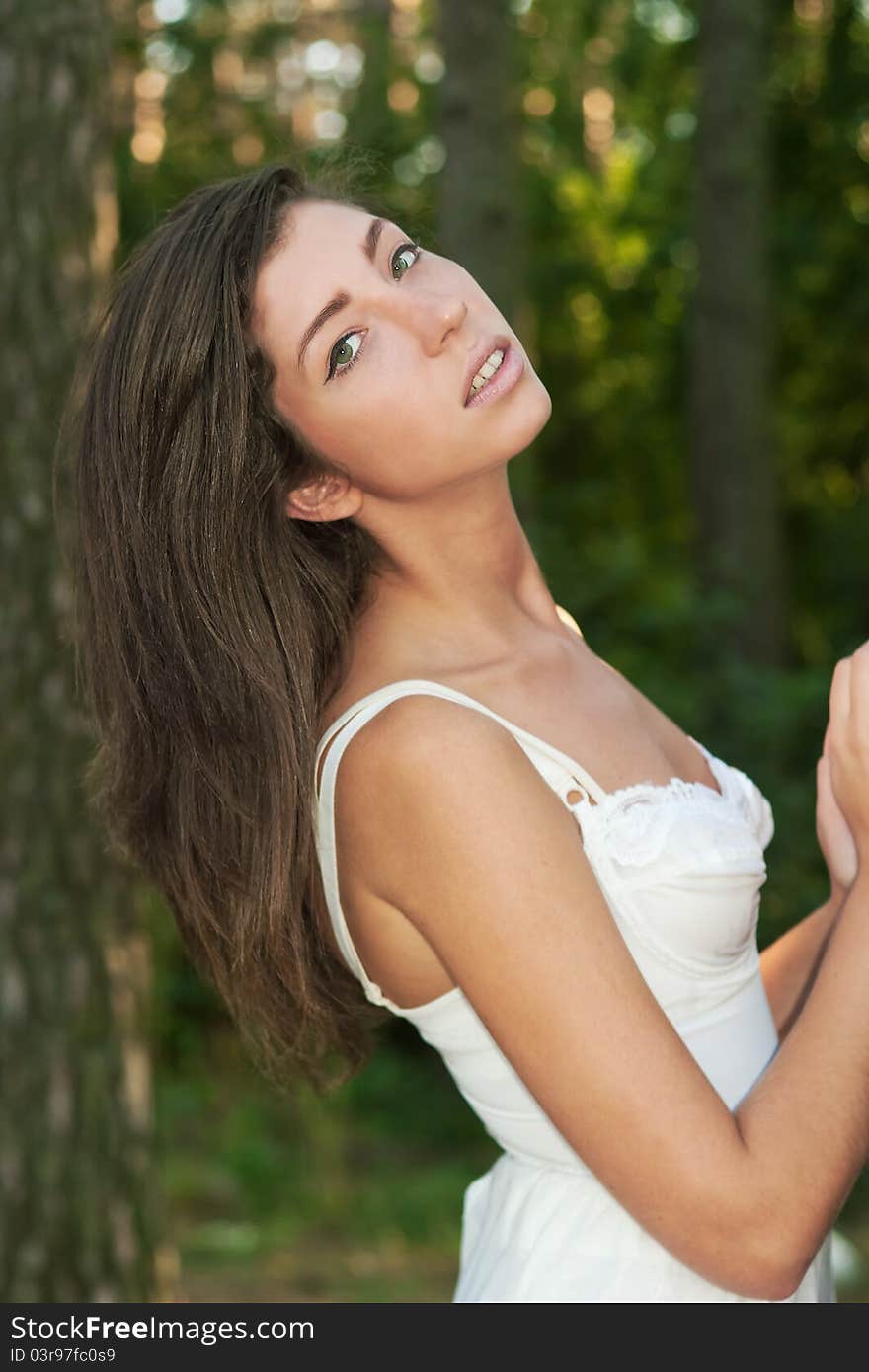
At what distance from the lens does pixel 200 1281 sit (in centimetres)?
526

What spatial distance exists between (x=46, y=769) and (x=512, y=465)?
258 cm

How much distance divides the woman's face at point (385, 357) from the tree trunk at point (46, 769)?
4.73 ft

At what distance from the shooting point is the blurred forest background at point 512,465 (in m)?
3.40

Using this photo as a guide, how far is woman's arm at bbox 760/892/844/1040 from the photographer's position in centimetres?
229

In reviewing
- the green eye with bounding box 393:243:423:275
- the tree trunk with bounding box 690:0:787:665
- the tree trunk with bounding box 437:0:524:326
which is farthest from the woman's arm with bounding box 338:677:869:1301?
the tree trunk with bounding box 690:0:787:665

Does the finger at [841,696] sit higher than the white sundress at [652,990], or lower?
higher

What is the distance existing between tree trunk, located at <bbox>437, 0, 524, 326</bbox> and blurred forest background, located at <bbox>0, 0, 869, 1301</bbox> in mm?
11

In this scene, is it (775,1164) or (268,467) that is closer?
(775,1164)

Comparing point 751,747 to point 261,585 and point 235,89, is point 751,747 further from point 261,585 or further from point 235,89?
point 235,89

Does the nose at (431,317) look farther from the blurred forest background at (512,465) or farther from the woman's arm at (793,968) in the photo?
the woman's arm at (793,968)

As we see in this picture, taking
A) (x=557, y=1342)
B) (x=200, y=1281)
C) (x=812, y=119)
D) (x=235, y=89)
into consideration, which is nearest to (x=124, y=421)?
(x=557, y=1342)

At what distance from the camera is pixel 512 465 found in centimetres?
555

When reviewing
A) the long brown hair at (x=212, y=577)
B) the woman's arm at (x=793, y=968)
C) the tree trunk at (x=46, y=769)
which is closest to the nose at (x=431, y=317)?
the long brown hair at (x=212, y=577)

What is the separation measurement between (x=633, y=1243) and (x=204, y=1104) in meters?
5.46
